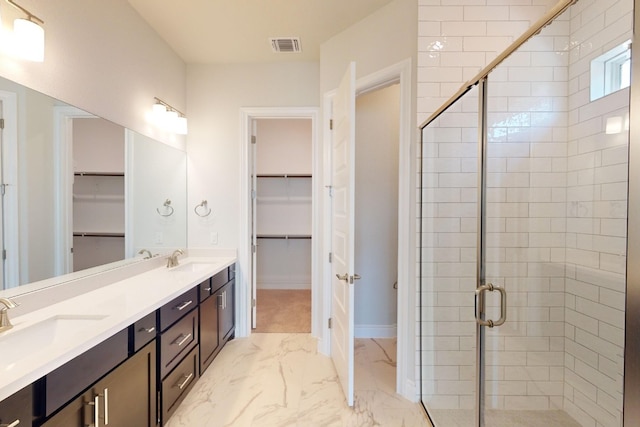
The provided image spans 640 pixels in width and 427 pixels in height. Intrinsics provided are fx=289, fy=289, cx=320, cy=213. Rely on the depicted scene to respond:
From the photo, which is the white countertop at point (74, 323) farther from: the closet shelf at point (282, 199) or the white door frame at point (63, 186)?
the closet shelf at point (282, 199)

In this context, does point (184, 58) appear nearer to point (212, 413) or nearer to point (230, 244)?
point (230, 244)

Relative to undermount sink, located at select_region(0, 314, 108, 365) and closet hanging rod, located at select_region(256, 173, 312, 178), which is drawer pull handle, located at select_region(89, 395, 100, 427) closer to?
undermount sink, located at select_region(0, 314, 108, 365)

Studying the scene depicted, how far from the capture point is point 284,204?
15.4ft

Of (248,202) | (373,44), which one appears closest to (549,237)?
(373,44)

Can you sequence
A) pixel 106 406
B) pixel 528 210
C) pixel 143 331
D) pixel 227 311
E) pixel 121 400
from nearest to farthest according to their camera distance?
pixel 106 406 < pixel 121 400 < pixel 143 331 < pixel 528 210 < pixel 227 311

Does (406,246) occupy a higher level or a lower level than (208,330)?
higher

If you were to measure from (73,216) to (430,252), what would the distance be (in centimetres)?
220

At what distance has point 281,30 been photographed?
92.4 inches

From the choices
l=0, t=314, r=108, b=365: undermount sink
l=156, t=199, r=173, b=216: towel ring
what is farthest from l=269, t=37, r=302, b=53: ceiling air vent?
l=0, t=314, r=108, b=365: undermount sink

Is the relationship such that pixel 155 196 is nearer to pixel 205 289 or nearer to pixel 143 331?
pixel 205 289

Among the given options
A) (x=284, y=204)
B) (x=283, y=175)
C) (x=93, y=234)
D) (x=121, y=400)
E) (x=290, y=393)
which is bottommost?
(x=290, y=393)

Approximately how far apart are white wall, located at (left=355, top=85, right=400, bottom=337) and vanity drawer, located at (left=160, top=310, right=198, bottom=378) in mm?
1574

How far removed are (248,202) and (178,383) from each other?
1.60 metres

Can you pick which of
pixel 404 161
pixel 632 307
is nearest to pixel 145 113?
pixel 404 161
